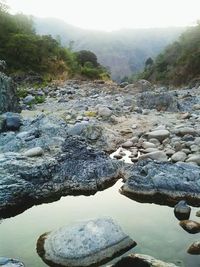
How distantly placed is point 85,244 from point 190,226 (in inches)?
45.9

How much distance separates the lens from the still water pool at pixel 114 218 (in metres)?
3.92

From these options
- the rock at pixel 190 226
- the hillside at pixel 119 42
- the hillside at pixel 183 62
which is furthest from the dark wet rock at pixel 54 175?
the hillside at pixel 119 42

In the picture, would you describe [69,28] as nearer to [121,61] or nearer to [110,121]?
[121,61]

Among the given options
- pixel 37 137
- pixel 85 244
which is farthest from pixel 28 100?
pixel 85 244

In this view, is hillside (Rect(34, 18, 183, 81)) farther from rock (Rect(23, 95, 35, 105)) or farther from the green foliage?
rock (Rect(23, 95, 35, 105))

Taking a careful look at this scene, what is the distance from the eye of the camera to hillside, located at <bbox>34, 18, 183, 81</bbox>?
145625 millimetres

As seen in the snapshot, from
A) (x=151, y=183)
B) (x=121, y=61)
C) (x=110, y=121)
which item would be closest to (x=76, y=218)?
(x=151, y=183)

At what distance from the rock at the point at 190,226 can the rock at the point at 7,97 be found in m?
7.07

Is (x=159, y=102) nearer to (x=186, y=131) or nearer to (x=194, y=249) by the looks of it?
(x=186, y=131)

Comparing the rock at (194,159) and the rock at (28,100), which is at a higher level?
the rock at (194,159)

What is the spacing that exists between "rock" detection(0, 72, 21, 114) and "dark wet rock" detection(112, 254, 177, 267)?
295 inches

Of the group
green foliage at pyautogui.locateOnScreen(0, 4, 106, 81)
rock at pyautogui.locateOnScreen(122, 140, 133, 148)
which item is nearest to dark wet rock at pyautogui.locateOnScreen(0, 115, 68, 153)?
rock at pyautogui.locateOnScreen(122, 140, 133, 148)

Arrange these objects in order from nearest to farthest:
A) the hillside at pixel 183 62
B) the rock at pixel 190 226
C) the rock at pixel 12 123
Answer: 1. the rock at pixel 190 226
2. the rock at pixel 12 123
3. the hillside at pixel 183 62

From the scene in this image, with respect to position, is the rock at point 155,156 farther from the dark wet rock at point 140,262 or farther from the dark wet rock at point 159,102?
the dark wet rock at point 159,102
